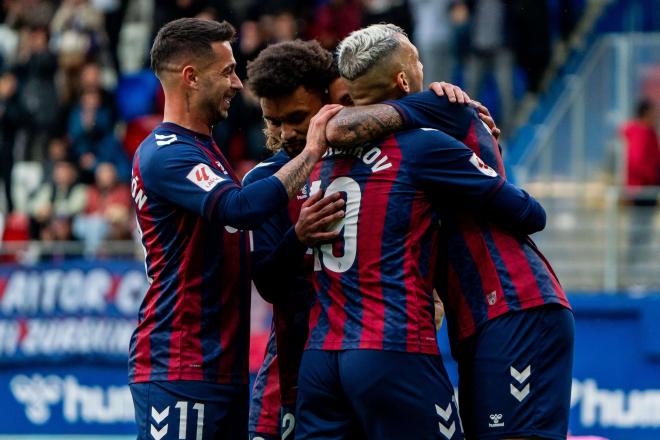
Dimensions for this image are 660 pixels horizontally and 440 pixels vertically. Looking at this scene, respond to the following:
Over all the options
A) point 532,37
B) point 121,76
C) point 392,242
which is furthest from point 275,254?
point 121,76

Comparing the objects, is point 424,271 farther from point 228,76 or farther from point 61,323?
point 61,323

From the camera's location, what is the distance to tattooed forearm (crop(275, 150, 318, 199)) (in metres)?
5.04

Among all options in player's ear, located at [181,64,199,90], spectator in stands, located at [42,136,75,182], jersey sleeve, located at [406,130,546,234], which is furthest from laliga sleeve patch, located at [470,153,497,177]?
spectator in stands, located at [42,136,75,182]

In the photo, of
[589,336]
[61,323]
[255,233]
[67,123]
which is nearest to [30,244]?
[61,323]

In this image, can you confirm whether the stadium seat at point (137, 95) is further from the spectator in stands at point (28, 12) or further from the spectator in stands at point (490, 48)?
the spectator in stands at point (490, 48)

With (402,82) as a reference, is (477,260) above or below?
below

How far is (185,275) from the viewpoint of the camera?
5.18m

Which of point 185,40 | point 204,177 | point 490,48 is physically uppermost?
point 490,48

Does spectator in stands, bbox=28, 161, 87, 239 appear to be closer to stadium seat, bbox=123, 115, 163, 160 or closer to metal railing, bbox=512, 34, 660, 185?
stadium seat, bbox=123, 115, 163, 160

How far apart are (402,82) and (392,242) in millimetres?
672

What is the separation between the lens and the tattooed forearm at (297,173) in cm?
504

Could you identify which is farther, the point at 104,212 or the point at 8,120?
the point at 8,120

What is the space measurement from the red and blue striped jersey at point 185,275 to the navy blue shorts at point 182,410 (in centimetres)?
4

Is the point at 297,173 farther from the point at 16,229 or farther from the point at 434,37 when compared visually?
the point at 16,229
